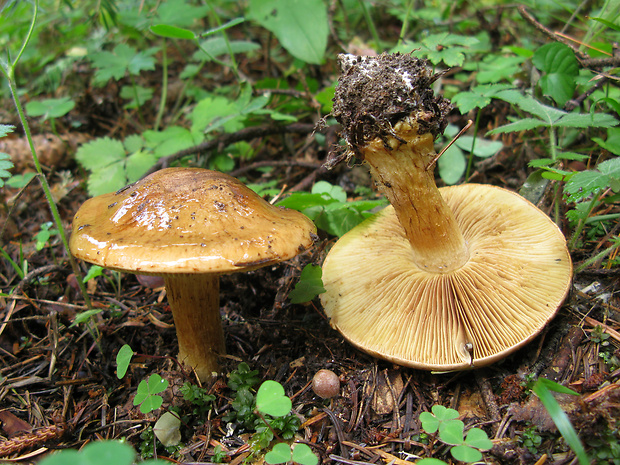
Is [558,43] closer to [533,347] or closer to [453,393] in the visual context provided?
[533,347]

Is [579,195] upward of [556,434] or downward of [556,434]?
upward

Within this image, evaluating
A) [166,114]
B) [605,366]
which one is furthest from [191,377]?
[166,114]

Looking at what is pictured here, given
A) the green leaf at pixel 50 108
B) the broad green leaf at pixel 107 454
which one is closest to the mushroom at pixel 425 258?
the broad green leaf at pixel 107 454

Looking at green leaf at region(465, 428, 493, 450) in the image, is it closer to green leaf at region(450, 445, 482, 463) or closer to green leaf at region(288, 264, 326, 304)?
green leaf at region(450, 445, 482, 463)

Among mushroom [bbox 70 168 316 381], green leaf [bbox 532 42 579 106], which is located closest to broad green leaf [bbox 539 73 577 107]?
green leaf [bbox 532 42 579 106]

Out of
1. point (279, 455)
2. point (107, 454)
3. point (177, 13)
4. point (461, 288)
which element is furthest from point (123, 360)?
point (177, 13)

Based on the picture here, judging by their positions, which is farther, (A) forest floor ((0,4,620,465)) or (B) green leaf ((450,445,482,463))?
(A) forest floor ((0,4,620,465))
